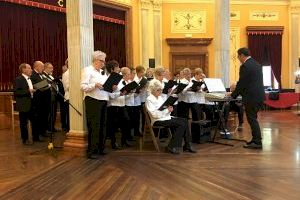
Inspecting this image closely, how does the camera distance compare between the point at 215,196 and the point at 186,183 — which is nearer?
the point at 215,196

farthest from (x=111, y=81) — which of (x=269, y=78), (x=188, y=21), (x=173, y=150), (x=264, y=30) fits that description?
(x=269, y=78)

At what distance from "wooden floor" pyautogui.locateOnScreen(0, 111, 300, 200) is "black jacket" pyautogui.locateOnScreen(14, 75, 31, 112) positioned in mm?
684

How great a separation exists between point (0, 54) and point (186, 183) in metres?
6.81

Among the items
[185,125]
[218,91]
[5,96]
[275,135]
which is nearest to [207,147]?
[185,125]

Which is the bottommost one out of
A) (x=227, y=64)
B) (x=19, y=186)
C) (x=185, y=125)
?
(x=19, y=186)

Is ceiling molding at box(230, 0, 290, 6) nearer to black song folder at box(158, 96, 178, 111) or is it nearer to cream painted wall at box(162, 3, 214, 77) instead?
cream painted wall at box(162, 3, 214, 77)

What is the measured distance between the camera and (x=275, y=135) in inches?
305

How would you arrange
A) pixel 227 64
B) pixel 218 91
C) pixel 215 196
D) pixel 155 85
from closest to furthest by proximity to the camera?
pixel 215 196 < pixel 155 85 < pixel 218 91 < pixel 227 64

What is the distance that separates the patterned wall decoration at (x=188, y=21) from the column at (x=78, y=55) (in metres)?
8.04

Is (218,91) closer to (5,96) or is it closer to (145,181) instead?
(145,181)

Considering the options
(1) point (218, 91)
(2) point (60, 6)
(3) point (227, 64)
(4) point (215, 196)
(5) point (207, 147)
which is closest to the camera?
(4) point (215, 196)

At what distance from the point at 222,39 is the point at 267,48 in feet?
20.5

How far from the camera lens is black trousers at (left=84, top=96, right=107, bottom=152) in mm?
5777

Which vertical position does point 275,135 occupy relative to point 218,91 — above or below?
below
